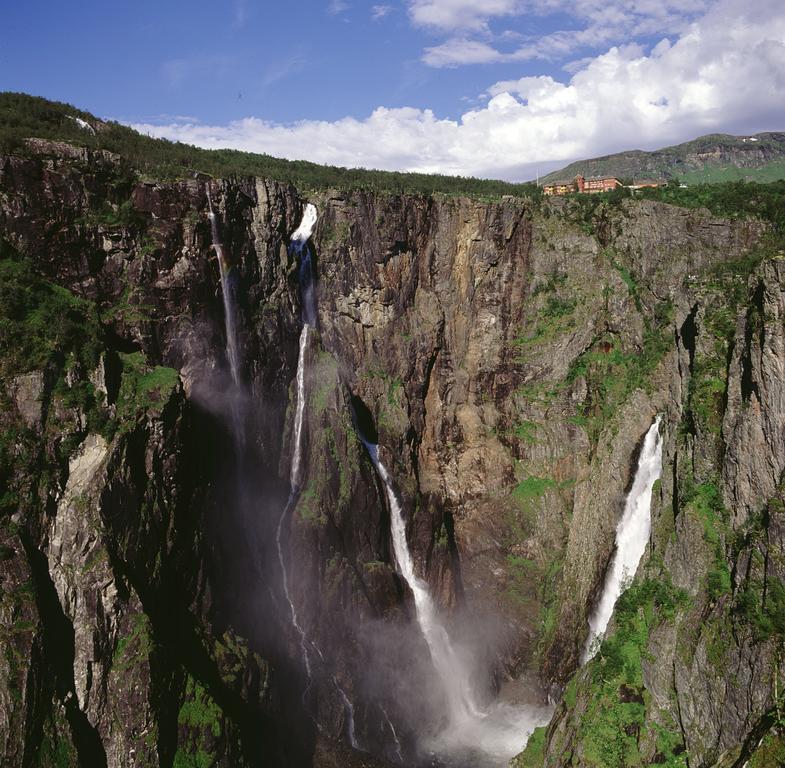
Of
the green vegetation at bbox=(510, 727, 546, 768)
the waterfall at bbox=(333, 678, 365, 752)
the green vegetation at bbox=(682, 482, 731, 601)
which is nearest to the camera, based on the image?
the green vegetation at bbox=(682, 482, 731, 601)

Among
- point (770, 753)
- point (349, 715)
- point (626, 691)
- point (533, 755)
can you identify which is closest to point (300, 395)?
point (349, 715)

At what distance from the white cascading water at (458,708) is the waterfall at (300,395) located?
19.6 feet

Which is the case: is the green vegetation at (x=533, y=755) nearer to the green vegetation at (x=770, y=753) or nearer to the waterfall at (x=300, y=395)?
the waterfall at (x=300, y=395)

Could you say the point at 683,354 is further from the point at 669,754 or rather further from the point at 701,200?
the point at 669,754

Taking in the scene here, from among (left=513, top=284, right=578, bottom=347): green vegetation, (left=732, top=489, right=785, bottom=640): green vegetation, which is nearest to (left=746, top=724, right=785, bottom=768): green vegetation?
(left=732, top=489, right=785, bottom=640): green vegetation

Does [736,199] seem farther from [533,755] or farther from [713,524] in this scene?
[533,755]

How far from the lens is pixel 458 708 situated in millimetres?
36031

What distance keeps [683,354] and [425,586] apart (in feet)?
70.6

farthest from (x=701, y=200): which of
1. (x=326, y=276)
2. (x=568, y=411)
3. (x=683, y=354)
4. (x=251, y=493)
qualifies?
(x=251, y=493)

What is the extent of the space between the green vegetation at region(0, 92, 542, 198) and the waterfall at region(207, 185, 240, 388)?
430 cm

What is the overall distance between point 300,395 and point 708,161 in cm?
6760

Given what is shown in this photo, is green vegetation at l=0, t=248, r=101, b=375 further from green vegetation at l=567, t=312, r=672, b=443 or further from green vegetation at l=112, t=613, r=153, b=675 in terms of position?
green vegetation at l=567, t=312, r=672, b=443

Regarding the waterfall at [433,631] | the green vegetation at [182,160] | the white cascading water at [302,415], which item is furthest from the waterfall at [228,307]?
the waterfall at [433,631]

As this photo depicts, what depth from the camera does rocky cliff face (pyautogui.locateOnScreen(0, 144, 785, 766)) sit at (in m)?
23.8
